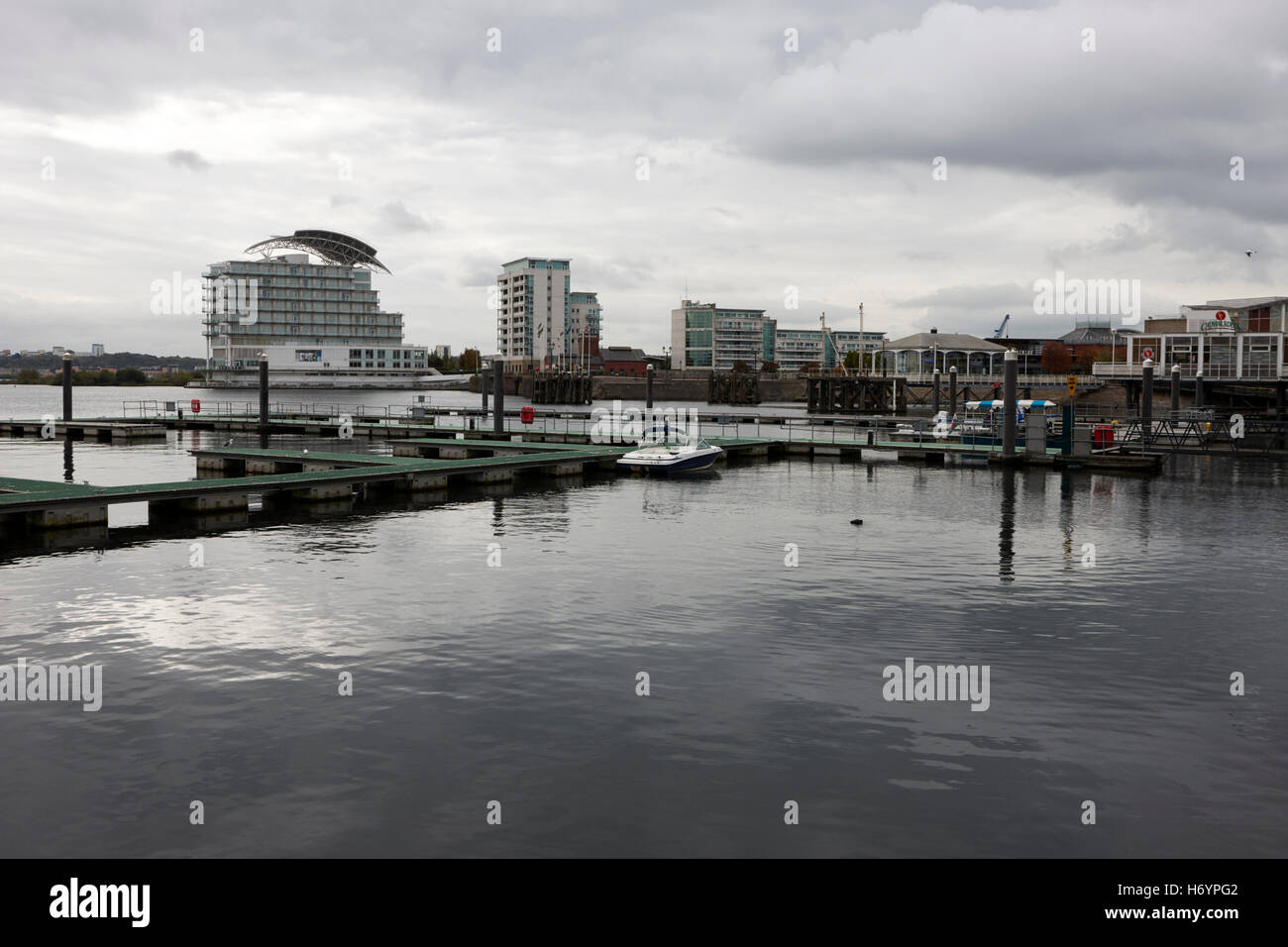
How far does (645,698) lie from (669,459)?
38278 millimetres

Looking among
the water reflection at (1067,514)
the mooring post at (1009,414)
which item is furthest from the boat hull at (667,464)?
the water reflection at (1067,514)

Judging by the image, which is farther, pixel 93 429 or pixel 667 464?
pixel 93 429

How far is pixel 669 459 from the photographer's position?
54.5 metres

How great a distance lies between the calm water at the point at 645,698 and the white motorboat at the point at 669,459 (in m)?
20.8

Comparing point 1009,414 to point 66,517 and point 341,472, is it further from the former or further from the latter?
point 66,517

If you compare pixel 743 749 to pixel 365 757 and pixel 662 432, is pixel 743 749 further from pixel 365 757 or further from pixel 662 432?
pixel 662 432

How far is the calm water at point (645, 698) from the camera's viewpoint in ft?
39.0

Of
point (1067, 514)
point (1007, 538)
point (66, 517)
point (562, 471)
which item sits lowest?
point (1007, 538)

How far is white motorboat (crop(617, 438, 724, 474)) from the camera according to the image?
54500mm

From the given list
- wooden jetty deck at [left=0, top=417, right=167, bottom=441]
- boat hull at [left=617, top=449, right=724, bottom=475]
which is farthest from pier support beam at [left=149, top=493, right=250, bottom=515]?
wooden jetty deck at [left=0, top=417, right=167, bottom=441]

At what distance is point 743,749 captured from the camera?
14.2 metres

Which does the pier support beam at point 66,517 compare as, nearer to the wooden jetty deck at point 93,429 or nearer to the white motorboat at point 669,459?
the white motorboat at point 669,459

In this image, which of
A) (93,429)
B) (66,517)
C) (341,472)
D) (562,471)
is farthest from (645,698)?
(93,429)
